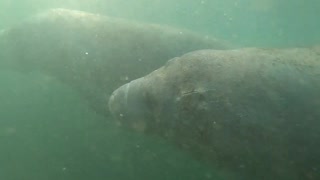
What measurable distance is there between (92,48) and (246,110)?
4747mm

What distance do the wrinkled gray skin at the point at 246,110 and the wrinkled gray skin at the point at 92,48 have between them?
286cm

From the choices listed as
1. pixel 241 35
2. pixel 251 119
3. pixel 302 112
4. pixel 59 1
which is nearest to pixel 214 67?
pixel 251 119

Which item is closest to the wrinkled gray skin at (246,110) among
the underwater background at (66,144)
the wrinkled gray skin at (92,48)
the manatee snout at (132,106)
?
the manatee snout at (132,106)

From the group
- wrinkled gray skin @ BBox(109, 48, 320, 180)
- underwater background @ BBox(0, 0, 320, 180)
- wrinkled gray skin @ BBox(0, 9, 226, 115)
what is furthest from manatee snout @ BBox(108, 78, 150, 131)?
wrinkled gray skin @ BBox(0, 9, 226, 115)

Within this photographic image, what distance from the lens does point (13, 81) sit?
1051 cm

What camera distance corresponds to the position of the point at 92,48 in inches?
321

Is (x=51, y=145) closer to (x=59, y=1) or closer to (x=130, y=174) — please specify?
(x=130, y=174)

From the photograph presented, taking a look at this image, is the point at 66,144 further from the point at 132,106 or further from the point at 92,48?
the point at 132,106

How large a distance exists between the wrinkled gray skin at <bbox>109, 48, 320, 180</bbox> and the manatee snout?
0.12 meters

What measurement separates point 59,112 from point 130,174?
309cm

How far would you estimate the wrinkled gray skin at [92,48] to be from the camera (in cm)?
773

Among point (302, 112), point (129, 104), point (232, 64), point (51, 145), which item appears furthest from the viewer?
point (51, 145)

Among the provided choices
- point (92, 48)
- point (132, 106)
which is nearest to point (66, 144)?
point (92, 48)

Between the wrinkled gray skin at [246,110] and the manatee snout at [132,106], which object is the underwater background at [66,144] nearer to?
the manatee snout at [132,106]
